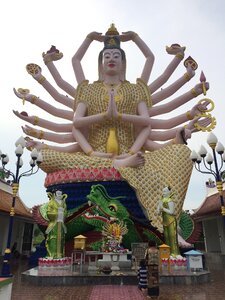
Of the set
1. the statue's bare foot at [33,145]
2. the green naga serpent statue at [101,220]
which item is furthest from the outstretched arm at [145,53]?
the green naga serpent statue at [101,220]

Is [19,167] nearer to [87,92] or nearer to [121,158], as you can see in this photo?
[121,158]

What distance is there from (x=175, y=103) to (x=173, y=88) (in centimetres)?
93

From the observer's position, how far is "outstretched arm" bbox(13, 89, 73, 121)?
13285mm

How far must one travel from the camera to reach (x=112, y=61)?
1392cm

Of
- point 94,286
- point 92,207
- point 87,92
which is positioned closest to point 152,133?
point 87,92

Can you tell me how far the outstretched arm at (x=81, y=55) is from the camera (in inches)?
581

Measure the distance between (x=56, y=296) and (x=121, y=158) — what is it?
6889 millimetres

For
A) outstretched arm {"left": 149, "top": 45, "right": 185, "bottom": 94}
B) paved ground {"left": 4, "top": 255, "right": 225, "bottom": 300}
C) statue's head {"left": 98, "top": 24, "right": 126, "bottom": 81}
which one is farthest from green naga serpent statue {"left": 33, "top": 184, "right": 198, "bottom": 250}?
outstretched arm {"left": 149, "top": 45, "right": 185, "bottom": 94}

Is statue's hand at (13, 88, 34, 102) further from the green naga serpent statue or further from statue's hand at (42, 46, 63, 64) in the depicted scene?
the green naga serpent statue

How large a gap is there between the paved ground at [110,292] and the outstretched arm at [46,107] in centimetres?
875

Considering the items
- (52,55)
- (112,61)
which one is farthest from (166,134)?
(52,55)

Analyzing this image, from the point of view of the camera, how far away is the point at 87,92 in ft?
45.4

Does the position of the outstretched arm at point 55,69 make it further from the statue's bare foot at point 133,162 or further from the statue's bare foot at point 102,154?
the statue's bare foot at point 133,162

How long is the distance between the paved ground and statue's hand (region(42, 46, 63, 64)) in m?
10.6
